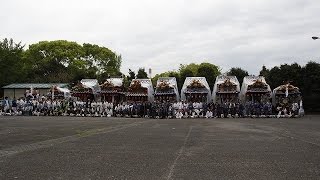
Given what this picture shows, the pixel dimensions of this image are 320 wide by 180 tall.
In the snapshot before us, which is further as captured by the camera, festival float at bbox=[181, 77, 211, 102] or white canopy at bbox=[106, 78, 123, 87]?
white canopy at bbox=[106, 78, 123, 87]

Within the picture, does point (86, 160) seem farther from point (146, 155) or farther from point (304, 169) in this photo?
point (304, 169)

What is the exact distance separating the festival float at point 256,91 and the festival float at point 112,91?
14.7 meters

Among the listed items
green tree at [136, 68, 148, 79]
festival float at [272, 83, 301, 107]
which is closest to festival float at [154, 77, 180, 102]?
festival float at [272, 83, 301, 107]

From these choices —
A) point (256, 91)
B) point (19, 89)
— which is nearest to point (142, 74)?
point (19, 89)

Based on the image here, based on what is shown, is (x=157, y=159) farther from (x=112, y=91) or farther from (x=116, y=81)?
(x=116, y=81)

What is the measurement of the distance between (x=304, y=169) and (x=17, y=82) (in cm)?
7169

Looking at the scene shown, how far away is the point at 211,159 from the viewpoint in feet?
37.5

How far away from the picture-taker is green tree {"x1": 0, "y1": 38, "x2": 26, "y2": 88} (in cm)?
6938

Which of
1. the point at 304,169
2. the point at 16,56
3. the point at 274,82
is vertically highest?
the point at 16,56

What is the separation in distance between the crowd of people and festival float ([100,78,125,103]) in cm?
438

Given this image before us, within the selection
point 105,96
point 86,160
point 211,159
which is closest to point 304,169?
point 211,159

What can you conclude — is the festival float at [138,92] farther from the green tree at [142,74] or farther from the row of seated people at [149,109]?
the green tree at [142,74]

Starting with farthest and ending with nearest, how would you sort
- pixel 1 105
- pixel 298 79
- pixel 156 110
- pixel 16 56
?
pixel 16 56, pixel 298 79, pixel 1 105, pixel 156 110

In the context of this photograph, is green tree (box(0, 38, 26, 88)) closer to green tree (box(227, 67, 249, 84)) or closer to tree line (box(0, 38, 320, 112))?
tree line (box(0, 38, 320, 112))
